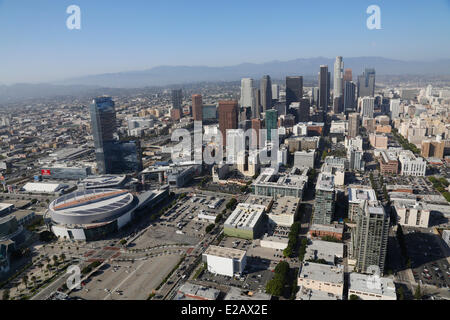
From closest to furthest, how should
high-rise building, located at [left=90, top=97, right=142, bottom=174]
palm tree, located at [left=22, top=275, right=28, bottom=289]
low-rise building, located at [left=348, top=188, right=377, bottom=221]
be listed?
palm tree, located at [left=22, top=275, right=28, bottom=289]
low-rise building, located at [left=348, top=188, right=377, bottom=221]
high-rise building, located at [left=90, top=97, right=142, bottom=174]

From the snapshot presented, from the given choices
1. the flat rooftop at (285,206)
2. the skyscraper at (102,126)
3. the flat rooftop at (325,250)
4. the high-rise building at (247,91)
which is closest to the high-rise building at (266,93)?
the high-rise building at (247,91)

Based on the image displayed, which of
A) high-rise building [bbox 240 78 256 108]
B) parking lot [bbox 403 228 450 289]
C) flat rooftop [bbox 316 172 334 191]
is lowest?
parking lot [bbox 403 228 450 289]

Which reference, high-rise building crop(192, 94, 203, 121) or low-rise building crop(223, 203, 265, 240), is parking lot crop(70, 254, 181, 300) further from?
high-rise building crop(192, 94, 203, 121)

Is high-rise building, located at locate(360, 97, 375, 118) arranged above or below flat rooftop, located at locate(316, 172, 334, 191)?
above

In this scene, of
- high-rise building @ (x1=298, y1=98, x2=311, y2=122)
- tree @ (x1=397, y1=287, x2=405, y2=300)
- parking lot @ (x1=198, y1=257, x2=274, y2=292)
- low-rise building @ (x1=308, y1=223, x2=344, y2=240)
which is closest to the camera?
tree @ (x1=397, y1=287, x2=405, y2=300)

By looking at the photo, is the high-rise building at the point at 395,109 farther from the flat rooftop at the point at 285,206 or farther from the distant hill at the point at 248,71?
the flat rooftop at the point at 285,206

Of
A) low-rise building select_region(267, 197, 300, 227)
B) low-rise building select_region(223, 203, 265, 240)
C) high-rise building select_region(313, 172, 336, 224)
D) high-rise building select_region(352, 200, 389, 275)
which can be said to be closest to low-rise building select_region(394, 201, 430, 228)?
high-rise building select_region(313, 172, 336, 224)

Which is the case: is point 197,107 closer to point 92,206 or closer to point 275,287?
point 92,206
